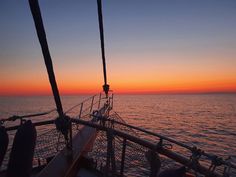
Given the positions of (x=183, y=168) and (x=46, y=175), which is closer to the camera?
(x=183, y=168)

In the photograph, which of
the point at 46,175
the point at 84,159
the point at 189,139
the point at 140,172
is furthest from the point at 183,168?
the point at 189,139

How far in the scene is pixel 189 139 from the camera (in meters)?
29.6

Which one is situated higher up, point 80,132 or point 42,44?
point 42,44

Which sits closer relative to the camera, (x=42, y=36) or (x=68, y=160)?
(x=42, y=36)

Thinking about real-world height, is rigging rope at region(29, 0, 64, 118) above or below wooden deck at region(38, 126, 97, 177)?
A: above

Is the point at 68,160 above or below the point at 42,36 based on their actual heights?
below

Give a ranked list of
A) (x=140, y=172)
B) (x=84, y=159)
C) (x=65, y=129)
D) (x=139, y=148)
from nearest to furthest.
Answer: (x=65, y=129)
(x=139, y=148)
(x=84, y=159)
(x=140, y=172)

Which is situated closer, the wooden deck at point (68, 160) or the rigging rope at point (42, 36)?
the rigging rope at point (42, 36)

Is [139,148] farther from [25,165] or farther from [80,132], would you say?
[80,132]

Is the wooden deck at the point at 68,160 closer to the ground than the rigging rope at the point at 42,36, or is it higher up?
closer to the ground

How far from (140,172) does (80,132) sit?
10.4m

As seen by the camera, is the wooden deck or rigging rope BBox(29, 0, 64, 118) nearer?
rigging rope BBox(29, 0, 64, 118)

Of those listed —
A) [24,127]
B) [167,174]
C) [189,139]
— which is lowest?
[189,139]

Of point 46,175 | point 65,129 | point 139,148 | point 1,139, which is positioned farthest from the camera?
point 139,148
